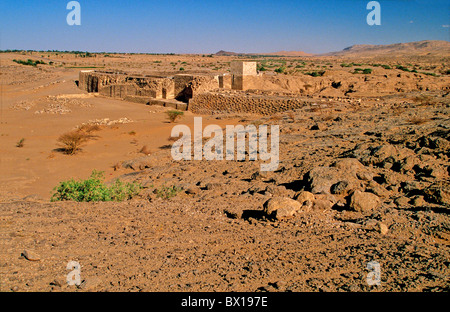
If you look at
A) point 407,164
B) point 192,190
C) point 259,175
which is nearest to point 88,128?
point 192,190

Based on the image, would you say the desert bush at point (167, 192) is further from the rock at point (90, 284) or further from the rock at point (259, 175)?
the rock at point (90, 284)

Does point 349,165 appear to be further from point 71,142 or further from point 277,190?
point 71,142

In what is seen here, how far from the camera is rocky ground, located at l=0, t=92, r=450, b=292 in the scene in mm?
3476

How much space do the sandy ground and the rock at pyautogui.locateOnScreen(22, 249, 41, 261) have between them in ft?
0.04

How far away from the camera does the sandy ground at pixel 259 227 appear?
349cm

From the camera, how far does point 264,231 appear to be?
4.63 meters

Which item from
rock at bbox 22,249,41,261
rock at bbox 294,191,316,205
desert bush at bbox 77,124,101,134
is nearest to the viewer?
rock at bbox 22,249,41,261

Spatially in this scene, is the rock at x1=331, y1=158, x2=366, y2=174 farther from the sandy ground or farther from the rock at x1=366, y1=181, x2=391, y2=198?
the rock at x1=366, y1=181, x2=391, y2=198

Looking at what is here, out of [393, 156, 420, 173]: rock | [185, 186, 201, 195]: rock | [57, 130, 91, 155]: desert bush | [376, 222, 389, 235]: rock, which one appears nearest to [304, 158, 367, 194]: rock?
[393, 156, 420, 173]: rock

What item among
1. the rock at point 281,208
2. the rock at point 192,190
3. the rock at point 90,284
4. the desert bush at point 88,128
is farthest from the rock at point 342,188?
the desert bush at point 88,128

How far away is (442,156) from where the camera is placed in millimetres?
6242

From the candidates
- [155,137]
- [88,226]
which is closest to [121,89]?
[155,137]

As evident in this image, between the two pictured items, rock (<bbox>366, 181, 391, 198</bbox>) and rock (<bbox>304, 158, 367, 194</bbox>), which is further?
rock (<bbox>304, 158, 367, 194</bbox>)
